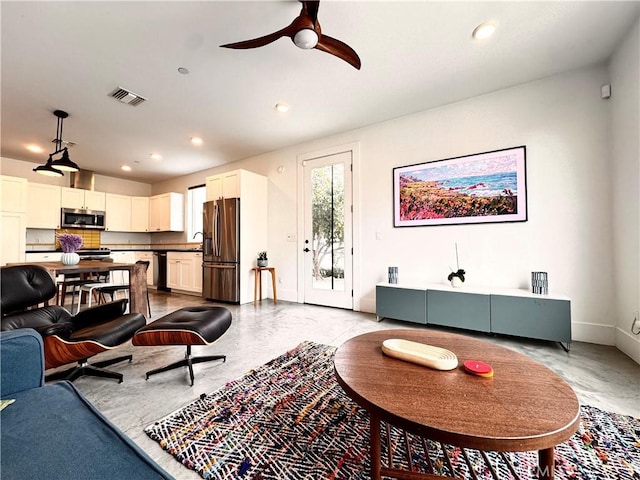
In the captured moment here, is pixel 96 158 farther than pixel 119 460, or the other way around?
pixel 96 158

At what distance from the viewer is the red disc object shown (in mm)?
1025

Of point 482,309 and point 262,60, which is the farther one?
point 482,309

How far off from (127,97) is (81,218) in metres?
3.97

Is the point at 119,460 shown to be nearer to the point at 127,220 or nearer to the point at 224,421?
the point at 224,421

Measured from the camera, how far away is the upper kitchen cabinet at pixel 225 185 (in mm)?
4430

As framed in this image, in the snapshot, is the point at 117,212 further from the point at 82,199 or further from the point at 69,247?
the point at 69,247

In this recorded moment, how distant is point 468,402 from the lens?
0.87 metres

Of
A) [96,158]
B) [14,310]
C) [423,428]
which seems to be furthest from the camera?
[96,158]

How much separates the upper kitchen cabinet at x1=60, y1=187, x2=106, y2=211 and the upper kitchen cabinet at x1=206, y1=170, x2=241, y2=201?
9.91ft

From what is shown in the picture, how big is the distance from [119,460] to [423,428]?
2.69 ft

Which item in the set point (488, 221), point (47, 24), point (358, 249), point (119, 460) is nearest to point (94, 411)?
point (119, 460)

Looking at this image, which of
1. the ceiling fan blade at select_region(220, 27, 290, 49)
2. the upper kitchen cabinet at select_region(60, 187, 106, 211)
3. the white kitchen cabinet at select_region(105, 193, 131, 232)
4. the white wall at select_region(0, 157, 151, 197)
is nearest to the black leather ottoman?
the ceiling fan blade at select_region(220, 27, 290, 49)

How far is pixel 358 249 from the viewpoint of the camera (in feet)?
12.6

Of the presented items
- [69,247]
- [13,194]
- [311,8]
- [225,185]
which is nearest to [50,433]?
[311,8]
